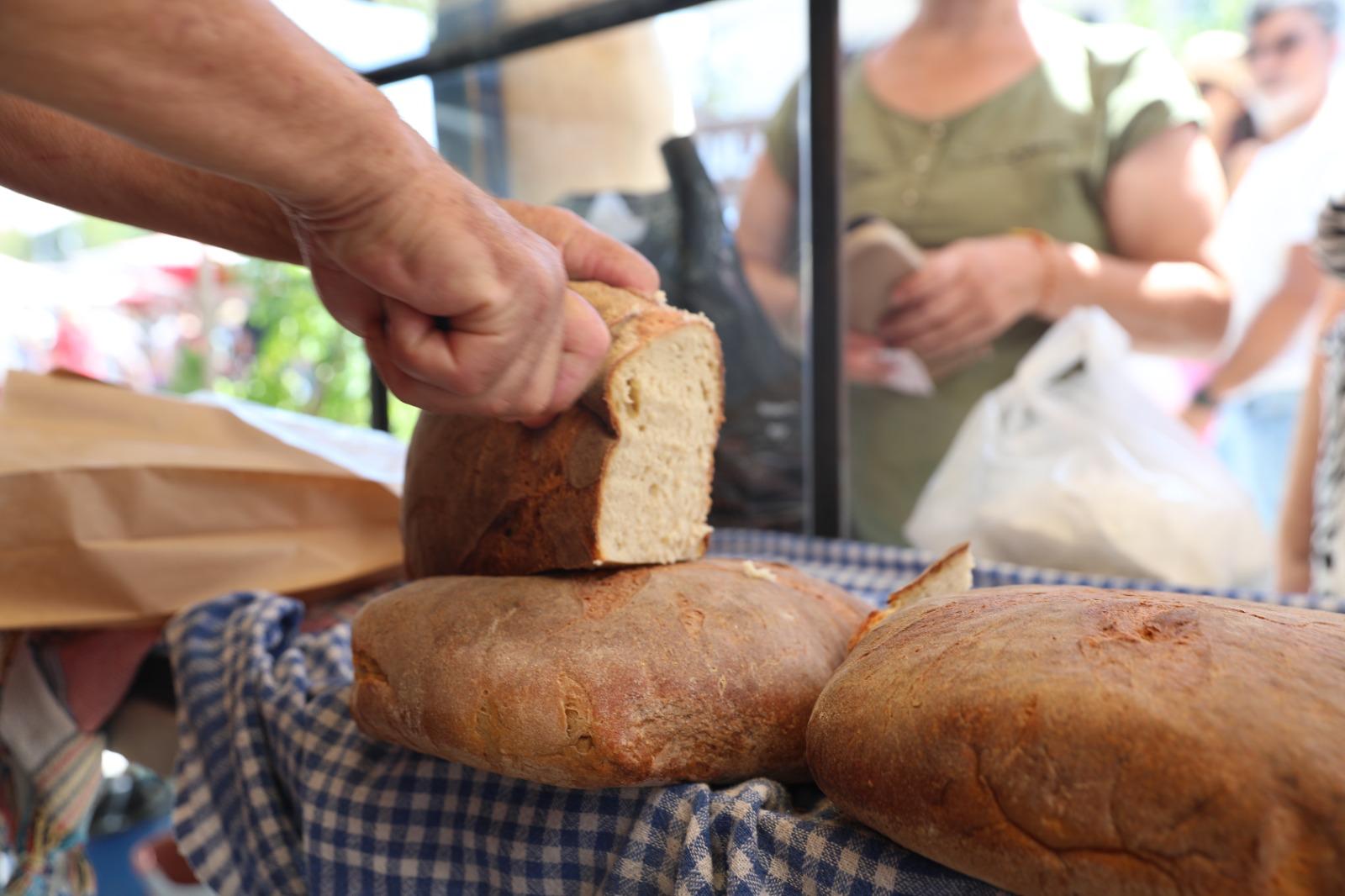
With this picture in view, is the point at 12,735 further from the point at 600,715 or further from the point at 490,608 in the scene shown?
the point at 600,715

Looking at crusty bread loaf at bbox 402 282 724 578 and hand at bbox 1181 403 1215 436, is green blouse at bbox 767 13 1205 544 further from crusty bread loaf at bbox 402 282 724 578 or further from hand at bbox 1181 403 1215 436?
crusty bread loaf at bbox 402 282 724 578

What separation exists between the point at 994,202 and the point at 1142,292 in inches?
15.5

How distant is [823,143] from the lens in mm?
1564

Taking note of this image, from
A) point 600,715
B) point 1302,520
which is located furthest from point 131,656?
point 1302,520

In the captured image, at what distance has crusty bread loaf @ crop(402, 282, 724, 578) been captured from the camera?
0.85 m

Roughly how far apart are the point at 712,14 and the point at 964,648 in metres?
1.61

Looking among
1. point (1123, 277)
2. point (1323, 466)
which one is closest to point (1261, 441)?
point (1123, 277)

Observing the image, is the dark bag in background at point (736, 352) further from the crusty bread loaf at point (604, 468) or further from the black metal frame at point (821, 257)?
the crusty bread loaf at point (604, 468)

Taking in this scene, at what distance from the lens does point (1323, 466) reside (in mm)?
1458

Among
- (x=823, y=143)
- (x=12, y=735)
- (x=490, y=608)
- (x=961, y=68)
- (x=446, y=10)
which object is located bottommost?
→ (x=12, y=735)

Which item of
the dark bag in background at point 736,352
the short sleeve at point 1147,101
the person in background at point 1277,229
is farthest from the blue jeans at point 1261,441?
the dark bag in background at point 736,352

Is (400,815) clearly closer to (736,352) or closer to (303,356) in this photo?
(736,352)

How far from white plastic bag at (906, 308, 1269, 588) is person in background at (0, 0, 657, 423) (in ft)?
2.95

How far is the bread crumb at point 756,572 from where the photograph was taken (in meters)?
0.90
